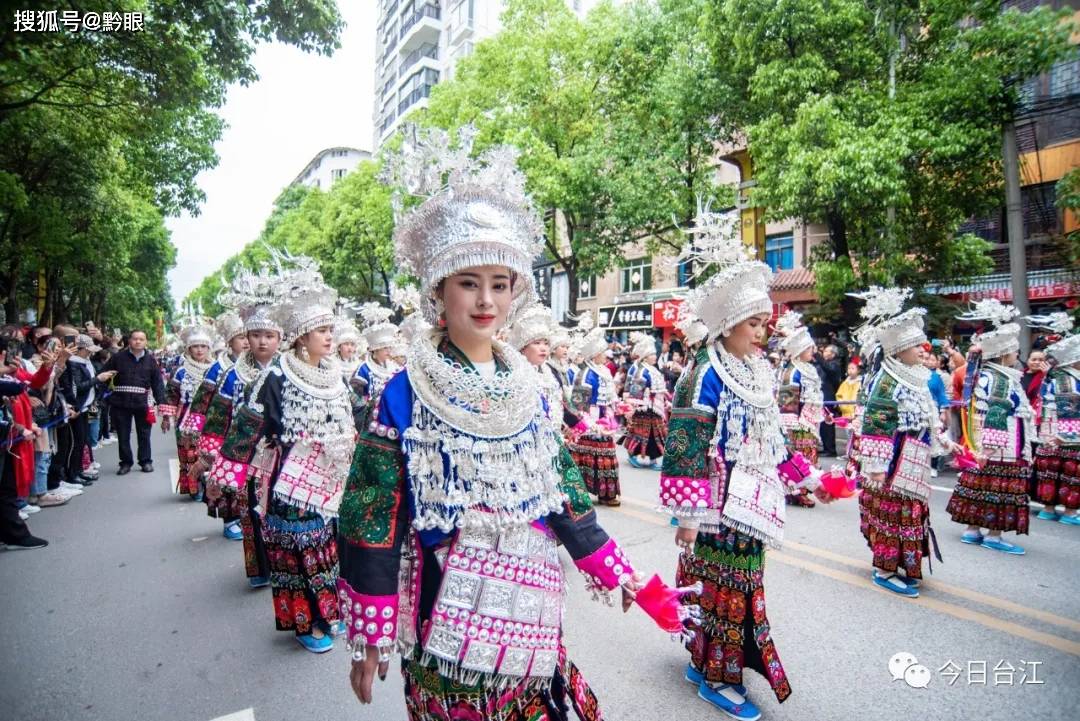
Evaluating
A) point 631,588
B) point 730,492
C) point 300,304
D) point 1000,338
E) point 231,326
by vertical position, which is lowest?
point 631,588

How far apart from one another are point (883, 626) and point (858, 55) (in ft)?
39.2

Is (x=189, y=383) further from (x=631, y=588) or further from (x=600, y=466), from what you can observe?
(x=631, y=588)

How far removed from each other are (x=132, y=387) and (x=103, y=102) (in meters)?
4.54

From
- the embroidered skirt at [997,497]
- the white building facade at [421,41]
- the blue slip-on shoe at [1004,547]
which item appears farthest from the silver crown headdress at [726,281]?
the white building facade at [421,41]

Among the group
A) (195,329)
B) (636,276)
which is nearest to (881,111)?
(195,329)

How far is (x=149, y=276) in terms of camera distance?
30.7m

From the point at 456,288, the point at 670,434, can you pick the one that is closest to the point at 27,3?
the point at 456,288

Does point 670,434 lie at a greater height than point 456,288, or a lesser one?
lesser

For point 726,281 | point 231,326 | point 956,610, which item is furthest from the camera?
point 231,326

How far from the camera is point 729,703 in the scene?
3.22 m

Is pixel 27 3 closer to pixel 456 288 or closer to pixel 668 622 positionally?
pixel 456 288

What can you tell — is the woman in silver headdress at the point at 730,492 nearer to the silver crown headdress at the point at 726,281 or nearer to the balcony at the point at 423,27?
the silver crown headdress at the point at 726,281

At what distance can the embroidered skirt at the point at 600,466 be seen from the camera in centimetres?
748

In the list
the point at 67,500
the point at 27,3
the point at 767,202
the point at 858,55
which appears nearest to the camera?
the point at 27,3
